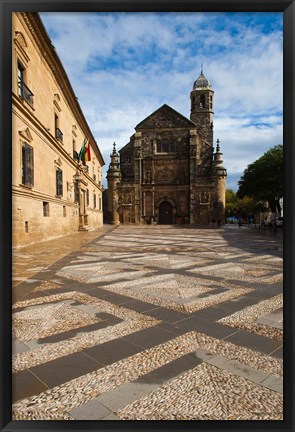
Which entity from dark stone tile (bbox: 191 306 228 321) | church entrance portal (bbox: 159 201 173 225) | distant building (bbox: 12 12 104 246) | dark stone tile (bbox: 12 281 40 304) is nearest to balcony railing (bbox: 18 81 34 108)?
distant building (bbox: 12 12 104 246)

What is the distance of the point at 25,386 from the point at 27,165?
1023 centimetres

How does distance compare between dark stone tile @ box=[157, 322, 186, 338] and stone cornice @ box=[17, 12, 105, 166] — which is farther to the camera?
stone cornice @ box=[17, 12, 105, 166]

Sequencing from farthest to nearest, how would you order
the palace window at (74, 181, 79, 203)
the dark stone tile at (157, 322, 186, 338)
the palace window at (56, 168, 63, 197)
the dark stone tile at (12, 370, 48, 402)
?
the palace window at (74, 181, 79, 203)
the palace window at (56, 168, 63, 197)
the dark stone tile at (157, 322, 186, 338)
the dark stone tile at (12, 370, 48, 402)

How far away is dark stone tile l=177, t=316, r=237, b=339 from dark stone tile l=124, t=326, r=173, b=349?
12.1 inches

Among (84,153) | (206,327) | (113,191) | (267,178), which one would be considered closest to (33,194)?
(206,327)

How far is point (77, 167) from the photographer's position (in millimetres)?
21969

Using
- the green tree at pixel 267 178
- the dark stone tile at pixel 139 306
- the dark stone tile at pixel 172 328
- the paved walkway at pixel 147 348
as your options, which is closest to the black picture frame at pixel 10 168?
the paved walkway at pixel 147 348

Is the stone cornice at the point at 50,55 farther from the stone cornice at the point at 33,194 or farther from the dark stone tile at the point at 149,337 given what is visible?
the dark stone tile at the point at 149,337

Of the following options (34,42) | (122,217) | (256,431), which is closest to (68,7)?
(256,431)

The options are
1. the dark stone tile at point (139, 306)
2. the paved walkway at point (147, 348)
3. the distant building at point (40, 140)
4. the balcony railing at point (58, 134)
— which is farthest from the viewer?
the balcony railing at point (58, 134)

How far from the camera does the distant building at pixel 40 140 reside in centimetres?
1047

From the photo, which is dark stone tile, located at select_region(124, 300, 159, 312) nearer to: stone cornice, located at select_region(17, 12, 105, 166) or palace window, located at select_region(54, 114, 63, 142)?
stone cornice, located at select_region(17, 12, 105, 166)

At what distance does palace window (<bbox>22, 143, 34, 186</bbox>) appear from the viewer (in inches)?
430

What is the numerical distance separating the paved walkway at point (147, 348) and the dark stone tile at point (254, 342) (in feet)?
0.03
